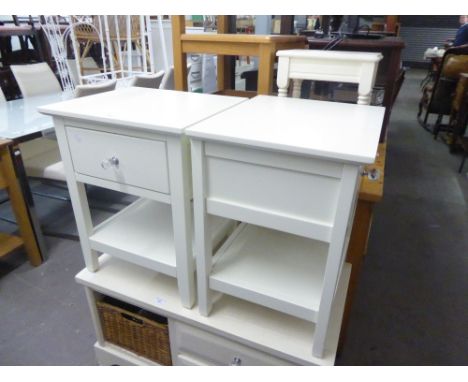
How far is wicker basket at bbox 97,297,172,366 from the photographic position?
41.8 inches

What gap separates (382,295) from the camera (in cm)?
160

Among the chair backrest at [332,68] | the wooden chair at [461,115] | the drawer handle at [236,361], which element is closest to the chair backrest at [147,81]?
the chair backrest at [332,68]

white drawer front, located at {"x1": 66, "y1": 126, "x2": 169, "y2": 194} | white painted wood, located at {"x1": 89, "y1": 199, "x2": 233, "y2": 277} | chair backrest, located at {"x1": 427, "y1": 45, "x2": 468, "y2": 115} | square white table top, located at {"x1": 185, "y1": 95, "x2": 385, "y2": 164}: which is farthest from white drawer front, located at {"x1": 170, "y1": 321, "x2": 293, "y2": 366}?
chair backrest, located at {"x1": 427, "y1": 45, "x2": 468, "y2": 115}

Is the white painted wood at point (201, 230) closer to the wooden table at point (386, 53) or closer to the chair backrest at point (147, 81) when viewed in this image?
the wooden table at point (386, 53)

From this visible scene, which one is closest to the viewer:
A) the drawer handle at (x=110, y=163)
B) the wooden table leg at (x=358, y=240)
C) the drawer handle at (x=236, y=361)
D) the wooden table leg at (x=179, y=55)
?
the drawer handle at (x=110, y=163)

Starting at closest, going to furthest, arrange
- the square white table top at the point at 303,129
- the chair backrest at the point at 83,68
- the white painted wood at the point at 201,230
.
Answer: the square white table top at the point at 303,129 → the white painted wood at the point at 201,230 → the chair backrest at the point at 83,68

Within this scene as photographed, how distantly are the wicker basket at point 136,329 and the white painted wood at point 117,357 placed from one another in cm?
2

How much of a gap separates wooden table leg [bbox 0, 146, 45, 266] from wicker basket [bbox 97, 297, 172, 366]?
85 cm

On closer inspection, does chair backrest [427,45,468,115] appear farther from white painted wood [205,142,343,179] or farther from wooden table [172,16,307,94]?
white painted wood [205,142,343,179]

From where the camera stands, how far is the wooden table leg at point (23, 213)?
1.56 metres

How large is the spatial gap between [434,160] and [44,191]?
11.5 feet

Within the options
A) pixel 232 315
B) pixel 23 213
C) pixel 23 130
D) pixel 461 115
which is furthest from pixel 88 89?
pixel 461 115
